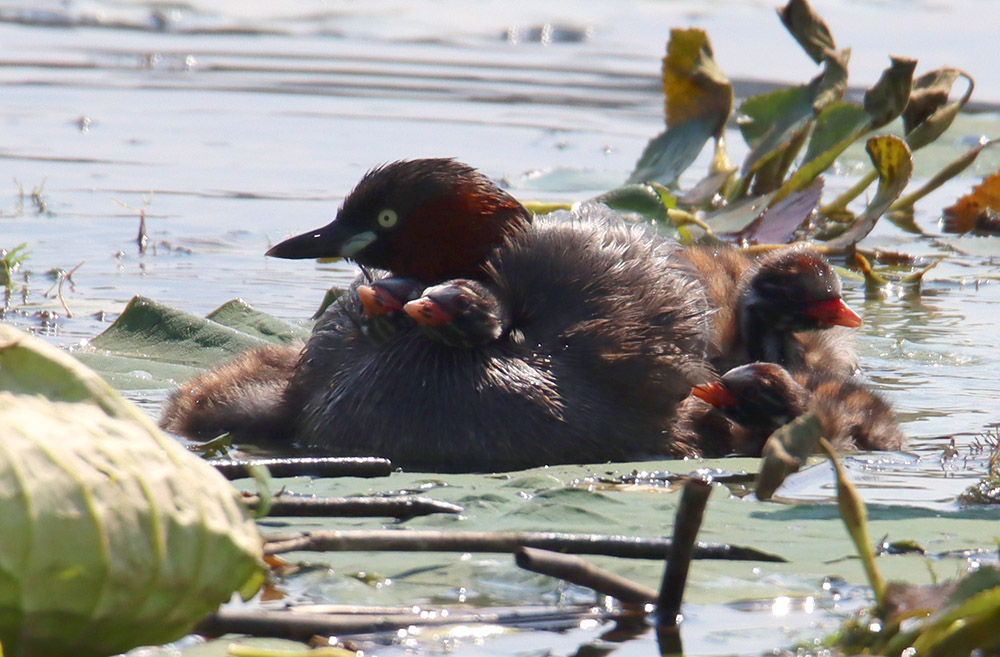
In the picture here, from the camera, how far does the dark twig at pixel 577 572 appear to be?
264 cm

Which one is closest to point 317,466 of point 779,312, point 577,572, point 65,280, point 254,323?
point 577,572

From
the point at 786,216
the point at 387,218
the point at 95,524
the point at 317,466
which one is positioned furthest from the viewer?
the point at 786,216

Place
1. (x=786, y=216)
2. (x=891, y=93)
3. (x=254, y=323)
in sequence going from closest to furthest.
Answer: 1. (x=254, y=323)
2. (x=891, y=93)
3. (x=786, y=216)

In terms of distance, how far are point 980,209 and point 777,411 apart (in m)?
5.04

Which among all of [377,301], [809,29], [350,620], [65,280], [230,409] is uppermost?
[809,29]

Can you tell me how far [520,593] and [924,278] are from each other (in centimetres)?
534

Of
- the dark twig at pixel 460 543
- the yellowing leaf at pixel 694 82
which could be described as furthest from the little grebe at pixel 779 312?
the dark twig at pixel 460 543

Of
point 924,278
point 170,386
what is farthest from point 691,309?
point 924,278

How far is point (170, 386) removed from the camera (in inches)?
217

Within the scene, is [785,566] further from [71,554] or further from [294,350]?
[294,350]

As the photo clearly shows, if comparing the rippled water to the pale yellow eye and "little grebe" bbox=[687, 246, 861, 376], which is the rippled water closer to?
"little grebe" bbox=[687, 246, 861, 376]

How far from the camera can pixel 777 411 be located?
4.72 meters

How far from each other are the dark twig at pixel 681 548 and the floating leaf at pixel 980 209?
691 cm

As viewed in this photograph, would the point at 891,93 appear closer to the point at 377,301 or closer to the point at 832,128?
the point at 832,128
